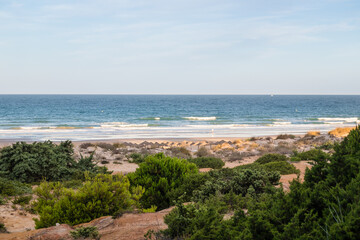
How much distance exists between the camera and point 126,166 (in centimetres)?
1741

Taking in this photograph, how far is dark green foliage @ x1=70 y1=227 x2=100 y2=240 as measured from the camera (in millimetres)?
5080

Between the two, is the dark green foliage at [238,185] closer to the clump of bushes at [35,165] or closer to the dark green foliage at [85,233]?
the dark green foliage at [85,233]

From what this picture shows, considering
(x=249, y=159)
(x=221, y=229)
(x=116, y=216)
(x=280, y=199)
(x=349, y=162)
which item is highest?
(x=349, y=162)

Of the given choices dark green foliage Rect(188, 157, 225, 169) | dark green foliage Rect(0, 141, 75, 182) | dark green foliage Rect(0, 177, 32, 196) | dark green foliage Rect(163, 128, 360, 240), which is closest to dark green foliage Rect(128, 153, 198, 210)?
dark green foliage Rect(163, 128, 360, 240)

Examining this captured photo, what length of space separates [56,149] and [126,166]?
419 cm

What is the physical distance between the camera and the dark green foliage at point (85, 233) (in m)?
5.08

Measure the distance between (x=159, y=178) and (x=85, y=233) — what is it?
13.7 ft

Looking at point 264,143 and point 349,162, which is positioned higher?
point 349,162

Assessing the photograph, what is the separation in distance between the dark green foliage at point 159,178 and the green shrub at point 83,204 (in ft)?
4.90

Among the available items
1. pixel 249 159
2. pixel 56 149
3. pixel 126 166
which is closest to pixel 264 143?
pixel 249 159

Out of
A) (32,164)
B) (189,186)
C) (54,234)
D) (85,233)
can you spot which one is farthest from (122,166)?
(85,233)

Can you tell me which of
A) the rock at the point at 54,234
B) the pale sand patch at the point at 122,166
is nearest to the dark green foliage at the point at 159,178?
the rock at the point at 54,234

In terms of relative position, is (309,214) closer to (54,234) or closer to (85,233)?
(85,233)

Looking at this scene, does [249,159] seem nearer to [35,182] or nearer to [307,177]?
[35,182]
